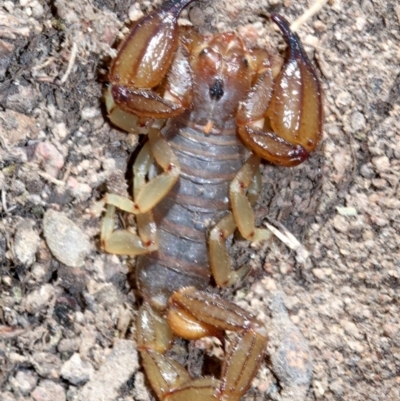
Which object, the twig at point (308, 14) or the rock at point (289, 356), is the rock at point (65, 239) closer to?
the rock at point (289, 356)

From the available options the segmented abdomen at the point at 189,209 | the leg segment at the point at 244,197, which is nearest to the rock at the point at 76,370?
the segmented abdomen at the point at 189,209

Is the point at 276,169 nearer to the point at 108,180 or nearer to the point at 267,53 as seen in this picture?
the point at 267,53

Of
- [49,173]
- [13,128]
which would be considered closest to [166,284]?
[49,173]

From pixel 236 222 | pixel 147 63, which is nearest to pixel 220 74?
pixel 147 63

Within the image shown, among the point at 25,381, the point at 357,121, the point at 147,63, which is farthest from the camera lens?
the point at 357,121

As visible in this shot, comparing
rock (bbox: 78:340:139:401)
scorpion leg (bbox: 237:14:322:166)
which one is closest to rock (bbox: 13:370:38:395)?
rock (bbox: 78:340:139:401)

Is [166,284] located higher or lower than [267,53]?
lower

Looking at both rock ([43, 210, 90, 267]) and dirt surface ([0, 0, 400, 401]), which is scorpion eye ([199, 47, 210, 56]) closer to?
dirt surface ([0, 0, 400, 401])

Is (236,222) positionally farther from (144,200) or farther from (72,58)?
(72,58)
